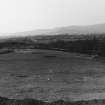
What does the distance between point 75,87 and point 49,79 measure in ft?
8.22

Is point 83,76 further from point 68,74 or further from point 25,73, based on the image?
point 25,73

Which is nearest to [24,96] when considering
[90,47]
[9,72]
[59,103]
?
[59,103]

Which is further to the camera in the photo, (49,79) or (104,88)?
(49,79)

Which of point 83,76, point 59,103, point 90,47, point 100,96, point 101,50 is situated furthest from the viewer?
point 90,47

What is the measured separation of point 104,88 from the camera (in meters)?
11.2

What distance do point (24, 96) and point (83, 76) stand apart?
549 centimetres

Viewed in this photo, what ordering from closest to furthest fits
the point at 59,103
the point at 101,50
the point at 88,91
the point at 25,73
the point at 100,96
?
1. the point at 59,103
2. the point at 100,96
3. the point at 88,91
4. the point at 25,73
5. the point at 101,50

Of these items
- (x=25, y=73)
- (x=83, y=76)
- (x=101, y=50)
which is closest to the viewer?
(x=83, y=76)

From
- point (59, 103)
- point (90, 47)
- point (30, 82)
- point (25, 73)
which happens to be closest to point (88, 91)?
point (59, 103)

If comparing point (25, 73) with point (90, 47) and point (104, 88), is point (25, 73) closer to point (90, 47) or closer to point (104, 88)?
point (104, 88)

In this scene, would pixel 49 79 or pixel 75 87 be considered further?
pixel 49 79

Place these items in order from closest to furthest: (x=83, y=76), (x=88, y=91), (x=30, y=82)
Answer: (x=88, y=91) < (x=30, y=82) < (x=83, y=76)

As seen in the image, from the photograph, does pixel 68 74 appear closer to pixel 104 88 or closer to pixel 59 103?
pixel 104 88

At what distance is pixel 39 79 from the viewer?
1379cm
